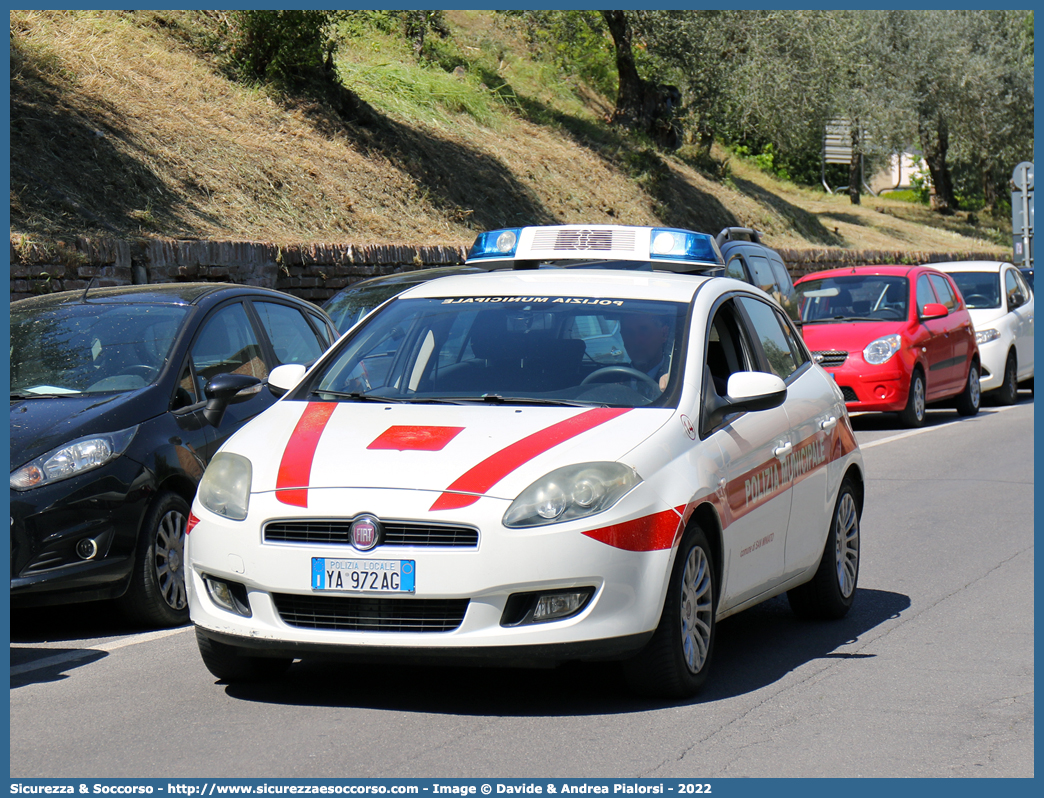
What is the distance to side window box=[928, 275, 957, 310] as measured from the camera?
16.9 metres

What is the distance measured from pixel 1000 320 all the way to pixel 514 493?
50.2 feet

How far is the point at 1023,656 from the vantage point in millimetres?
6094

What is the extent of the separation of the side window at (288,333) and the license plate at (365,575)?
140 inches

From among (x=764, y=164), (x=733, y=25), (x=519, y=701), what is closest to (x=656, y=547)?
(x=519, y=701)

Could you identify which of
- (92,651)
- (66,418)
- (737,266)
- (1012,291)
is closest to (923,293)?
(737,266)

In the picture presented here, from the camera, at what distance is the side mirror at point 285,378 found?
6.12 metres

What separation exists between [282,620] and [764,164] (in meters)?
49.0

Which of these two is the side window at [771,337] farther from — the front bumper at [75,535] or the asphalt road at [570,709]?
the front bumper at [75,535]

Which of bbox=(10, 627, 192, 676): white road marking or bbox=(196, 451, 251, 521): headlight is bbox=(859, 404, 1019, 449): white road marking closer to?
bbox=(10, 627, 192, 676): white road marking

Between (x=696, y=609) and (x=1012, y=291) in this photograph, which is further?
(x=1012, y=291)

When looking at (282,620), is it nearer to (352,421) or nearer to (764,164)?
(352,421)

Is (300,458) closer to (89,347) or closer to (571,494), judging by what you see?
(571,494)

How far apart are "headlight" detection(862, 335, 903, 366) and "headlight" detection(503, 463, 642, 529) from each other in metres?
11.0

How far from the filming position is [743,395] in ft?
18.5
